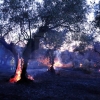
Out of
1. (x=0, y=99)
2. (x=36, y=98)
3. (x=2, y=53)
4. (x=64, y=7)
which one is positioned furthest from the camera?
(x=2, y=53)

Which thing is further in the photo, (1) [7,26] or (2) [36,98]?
(1) [7,26]

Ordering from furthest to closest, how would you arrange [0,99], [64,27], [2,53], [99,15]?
[2,53], [64,27], [99,15], [0,99]

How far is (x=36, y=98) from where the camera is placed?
21000 mm

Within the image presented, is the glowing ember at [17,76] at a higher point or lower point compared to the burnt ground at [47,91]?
higher

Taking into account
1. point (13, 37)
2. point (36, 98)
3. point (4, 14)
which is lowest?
point (36, 98)

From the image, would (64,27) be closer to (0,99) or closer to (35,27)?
(35,27)

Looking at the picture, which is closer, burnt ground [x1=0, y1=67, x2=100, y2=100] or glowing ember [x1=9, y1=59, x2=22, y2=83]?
burnt ground [x1=0, y1=67, x2=100, y2=100]

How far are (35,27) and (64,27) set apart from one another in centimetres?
435

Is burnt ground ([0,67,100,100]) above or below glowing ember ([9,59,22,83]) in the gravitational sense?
below

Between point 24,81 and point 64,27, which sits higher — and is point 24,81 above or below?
below

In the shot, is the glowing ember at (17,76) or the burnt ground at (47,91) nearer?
the burnt ground at (47,91)

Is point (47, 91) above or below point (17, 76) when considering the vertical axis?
below

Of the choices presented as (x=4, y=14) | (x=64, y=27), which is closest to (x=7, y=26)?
(x=4, y=14)

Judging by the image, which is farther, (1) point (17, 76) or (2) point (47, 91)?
(1) point (17, 76)
